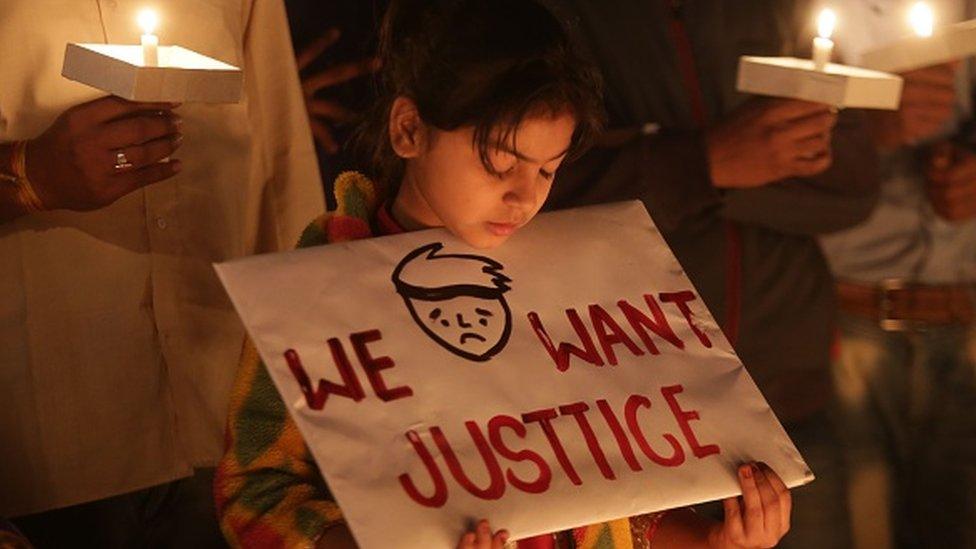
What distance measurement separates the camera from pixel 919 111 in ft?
10.8

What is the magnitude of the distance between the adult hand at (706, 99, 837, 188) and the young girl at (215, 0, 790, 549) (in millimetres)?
1109

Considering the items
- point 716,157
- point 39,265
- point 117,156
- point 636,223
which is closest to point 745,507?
point 636,223

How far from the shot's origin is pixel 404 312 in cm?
172

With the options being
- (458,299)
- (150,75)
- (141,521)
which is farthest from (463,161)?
(141,521)

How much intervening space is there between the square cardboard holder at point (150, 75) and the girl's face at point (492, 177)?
0.29m

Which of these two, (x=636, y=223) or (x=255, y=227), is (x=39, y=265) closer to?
(x=255, y=227)

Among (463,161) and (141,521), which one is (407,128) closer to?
(463,161)

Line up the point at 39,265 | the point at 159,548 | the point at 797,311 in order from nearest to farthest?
the point at 39,265, the point at 159,548, the point at 797,311

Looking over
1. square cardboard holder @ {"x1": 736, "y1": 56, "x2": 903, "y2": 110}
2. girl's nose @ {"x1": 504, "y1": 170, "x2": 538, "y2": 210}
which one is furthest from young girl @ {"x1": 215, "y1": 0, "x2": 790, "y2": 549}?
square cardboard holder @ {"x1": 736, "y1": 56, "x2": 903, "y2": 110}

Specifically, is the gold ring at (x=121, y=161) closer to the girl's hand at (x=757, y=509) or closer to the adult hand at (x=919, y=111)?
the girl's hand at (x=757, y=509)

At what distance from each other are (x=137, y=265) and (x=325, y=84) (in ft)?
1.83

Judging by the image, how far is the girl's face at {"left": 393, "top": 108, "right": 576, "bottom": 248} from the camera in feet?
5.69

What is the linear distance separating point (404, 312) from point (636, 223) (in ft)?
1.19

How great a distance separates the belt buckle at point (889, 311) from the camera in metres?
3.29
